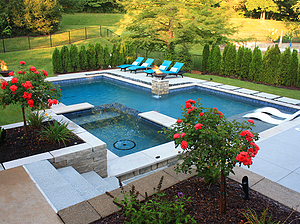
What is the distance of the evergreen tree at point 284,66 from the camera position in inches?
435

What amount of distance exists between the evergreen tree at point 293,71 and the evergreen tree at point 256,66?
1.32 m

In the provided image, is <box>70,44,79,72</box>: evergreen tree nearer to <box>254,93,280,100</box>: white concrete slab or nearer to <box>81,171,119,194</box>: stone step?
<box>254,93,280,100</box>: white concrete slab

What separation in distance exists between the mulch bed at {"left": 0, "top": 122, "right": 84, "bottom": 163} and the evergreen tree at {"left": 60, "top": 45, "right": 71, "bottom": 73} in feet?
34.0

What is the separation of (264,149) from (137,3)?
42.9ft

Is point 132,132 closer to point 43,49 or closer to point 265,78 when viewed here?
point 265,78

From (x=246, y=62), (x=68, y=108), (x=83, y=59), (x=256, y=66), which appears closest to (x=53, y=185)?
(x=68, y=108)

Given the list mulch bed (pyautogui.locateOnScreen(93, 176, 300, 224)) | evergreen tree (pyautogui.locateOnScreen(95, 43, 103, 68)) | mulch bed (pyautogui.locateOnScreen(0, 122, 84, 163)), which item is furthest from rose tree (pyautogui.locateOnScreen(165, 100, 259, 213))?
evergreen tree (pyautogui.locateOnScreen(95, 43, 103, 68))

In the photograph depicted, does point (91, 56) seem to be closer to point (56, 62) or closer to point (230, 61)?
point (56, 62)

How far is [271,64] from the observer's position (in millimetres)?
11570

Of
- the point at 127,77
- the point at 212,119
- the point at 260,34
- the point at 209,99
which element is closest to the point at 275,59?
the point at 209,99

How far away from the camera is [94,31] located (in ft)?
77.0

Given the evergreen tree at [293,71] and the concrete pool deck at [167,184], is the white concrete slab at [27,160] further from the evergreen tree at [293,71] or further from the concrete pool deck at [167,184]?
the evergreen tree at [293,71]

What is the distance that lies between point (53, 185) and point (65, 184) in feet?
0.50

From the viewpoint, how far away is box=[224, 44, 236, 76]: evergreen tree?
13141 mm
